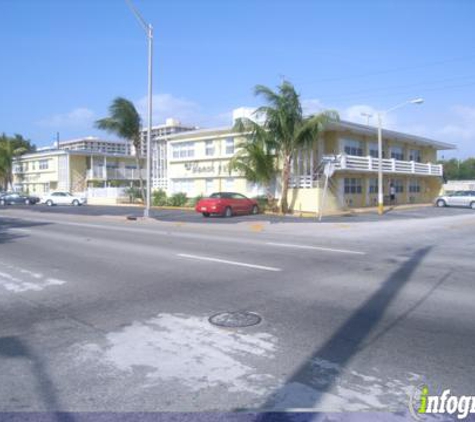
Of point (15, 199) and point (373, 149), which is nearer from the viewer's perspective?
point (373, 149)

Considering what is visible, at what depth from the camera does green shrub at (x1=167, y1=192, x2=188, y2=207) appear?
3831cm

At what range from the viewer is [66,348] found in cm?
522

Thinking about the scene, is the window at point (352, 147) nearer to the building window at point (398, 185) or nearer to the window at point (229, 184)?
the building window at point (398, 185)

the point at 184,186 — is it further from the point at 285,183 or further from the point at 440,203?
the point at 440,203

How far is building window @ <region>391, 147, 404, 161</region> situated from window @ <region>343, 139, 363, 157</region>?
599 centimetres

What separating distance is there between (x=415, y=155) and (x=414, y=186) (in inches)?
118

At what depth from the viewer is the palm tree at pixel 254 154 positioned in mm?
28697

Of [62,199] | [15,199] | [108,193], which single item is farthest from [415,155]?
[15,199]

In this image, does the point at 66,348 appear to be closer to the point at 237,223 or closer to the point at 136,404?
the point at 136,404

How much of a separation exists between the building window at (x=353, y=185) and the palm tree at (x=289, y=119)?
7620 millimetres

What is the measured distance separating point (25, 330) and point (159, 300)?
2.07 meters

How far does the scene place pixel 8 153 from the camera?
203 feet

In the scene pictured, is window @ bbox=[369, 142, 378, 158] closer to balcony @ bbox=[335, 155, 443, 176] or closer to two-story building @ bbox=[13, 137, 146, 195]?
balcony @ bbox=[335, 155, 443, 176]

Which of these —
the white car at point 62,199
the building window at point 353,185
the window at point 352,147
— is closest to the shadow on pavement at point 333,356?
the building window at point 353,185
